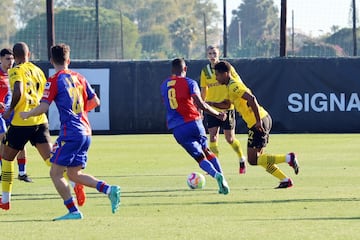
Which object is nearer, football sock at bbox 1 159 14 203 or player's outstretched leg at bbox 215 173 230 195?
football sock at bbox 1 159 14 203

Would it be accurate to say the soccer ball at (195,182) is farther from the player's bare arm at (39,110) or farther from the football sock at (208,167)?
the player's bare arm at (39,110)

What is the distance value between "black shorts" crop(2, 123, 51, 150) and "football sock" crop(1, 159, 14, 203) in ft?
0.83

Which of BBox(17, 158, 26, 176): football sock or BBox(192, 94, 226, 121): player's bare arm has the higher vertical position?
BBox(192, 94, 226, 121): player's bare arm

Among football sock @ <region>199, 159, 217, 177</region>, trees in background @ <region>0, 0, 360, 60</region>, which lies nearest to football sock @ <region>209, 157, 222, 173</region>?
football sock @ <region>199, 159, 217, 177</region>

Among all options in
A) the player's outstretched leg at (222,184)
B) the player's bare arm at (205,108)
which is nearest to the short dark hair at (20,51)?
the player's bare arm at (205,108)

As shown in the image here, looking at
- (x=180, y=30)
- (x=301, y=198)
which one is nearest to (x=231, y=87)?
(x=301, y=198)

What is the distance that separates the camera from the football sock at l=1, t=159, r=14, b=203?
1249cm

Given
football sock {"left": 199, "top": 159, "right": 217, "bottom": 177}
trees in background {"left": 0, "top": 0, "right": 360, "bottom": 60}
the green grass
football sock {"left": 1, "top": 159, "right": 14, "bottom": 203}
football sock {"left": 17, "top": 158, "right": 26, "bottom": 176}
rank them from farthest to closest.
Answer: trees in background {"left": 0, "top": 0, "right": 360, "bottom": 60} < football sock {"left": 17, "top": 158, "right": 26, "bottom": 176} < football sock {"left": 199, "top": 159, "right": 217, "bottom": 177} < football sock {"left": 1, "top": 159, "right": 14, "bottom": 203} < the green grass

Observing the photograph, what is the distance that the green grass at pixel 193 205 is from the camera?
1035 centimetres

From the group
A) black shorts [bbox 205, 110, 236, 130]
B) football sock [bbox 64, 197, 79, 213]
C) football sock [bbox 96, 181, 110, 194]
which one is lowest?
football sock [bbox 64, 197, 79, 213]

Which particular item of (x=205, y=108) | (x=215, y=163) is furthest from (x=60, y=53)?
(x=215, y=163)

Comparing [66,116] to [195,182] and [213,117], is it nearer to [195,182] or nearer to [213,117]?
[195,182]

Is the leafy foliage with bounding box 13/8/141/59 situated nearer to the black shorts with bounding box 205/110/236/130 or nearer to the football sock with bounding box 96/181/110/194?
the black shorts with bounding box 205/110/236/130

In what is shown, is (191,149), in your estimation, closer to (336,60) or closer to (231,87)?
(231,87)
